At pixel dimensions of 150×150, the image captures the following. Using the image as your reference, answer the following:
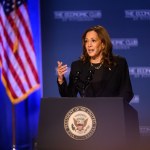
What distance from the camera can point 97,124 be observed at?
97.9 inches

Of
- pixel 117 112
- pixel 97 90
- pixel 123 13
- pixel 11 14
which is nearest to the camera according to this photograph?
pixel 117 112

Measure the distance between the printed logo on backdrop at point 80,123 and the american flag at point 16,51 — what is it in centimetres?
310

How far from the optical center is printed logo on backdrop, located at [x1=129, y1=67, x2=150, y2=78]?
577cm

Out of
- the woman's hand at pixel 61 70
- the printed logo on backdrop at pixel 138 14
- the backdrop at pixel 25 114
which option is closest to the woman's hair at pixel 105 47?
the woman's hand at pixel 61 70

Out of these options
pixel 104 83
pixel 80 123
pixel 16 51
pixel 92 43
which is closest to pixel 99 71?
pixel 104 83

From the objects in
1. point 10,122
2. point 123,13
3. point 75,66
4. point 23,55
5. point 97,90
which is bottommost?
point 10,122

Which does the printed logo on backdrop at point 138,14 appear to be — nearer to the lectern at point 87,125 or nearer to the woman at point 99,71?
the woman at point 99,71

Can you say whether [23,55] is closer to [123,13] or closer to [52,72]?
[52,72]

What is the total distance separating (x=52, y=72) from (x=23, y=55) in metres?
0.58

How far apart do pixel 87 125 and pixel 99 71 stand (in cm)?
77

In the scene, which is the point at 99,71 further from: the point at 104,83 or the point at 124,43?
the point at 124,43

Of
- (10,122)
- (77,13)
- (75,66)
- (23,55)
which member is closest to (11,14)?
(23,55)

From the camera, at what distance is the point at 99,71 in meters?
3.17

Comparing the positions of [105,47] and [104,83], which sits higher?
[105,47]
